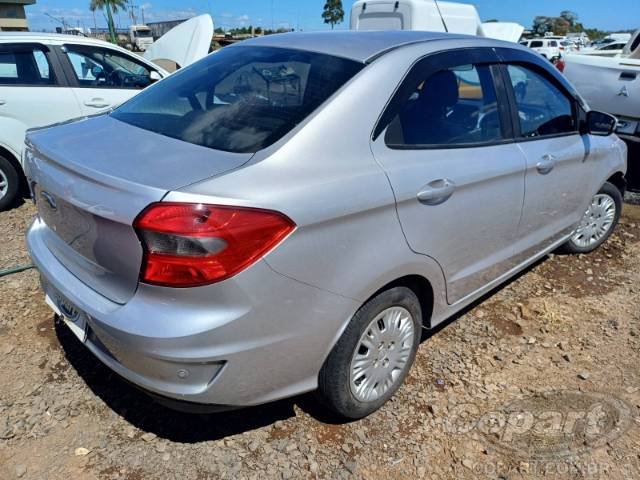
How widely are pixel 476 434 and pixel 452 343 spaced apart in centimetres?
74

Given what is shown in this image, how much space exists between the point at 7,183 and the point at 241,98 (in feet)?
12.7

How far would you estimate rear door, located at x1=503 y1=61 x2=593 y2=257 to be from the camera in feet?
9.76

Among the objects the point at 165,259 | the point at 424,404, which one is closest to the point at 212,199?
the point at 165,259

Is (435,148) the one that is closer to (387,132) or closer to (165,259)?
(387,132)

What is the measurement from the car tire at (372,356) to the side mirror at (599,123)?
206cm

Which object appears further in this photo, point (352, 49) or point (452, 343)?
point (452, 343)

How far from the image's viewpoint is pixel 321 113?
2008 mm

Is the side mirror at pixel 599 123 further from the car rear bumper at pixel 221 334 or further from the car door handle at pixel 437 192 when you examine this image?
the car rear bumper at pixel 221 334

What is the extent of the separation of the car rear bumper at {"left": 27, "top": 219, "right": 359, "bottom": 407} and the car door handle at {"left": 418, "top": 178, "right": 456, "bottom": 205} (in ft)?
1.88

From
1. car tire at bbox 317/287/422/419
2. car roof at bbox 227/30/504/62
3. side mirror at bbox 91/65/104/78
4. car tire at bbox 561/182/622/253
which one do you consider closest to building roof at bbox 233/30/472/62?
car roof at bbox 227/30/504/62

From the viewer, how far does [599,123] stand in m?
3.49

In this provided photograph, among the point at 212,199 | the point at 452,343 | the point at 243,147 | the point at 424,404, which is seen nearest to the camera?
the point at 212,199

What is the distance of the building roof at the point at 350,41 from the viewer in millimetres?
2352

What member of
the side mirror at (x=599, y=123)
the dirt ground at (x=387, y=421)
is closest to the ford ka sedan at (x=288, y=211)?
the dirt ground at (x=387, y=421)
